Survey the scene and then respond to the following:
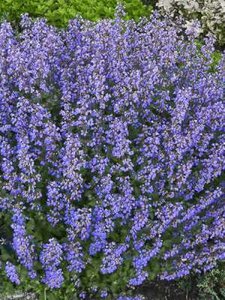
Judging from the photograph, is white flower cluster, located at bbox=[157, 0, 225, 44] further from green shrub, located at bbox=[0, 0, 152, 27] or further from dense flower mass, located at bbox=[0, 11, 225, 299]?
dense flower mass, located at bbox=[0, 11, 225, 299]

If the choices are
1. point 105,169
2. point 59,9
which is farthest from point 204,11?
point 105,169

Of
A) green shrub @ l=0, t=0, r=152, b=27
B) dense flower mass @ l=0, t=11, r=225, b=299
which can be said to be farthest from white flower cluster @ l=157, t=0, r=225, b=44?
dense flower mass @ l=0, t=11, r=225, b=299

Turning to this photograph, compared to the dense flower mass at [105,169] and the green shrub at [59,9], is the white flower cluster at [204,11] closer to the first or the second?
the green shrub at [59,9]

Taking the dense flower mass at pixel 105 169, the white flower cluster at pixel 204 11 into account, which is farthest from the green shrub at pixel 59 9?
the dense flower mass at pixel 105 169

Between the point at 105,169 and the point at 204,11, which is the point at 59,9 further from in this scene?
the point at 105,169

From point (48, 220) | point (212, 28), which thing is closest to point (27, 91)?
point (48, 220)

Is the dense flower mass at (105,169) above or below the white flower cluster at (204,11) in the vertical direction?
below
